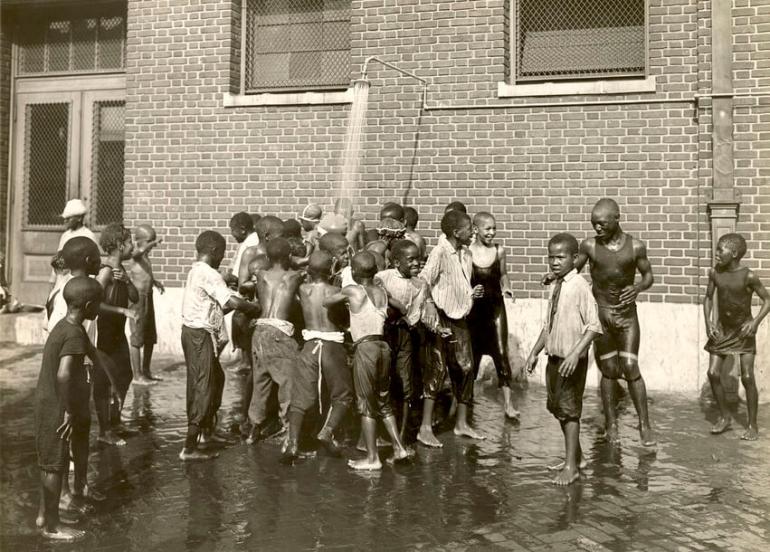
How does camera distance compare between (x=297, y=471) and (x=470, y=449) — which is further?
(x=470, y=449)

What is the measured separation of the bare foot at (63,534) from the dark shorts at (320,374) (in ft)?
6.65

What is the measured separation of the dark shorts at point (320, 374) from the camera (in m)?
6.12

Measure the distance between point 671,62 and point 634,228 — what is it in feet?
6.53

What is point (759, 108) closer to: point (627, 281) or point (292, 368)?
point (627, 281)

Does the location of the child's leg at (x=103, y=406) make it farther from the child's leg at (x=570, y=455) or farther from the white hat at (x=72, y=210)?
the child's leg at (x=570, y=455)

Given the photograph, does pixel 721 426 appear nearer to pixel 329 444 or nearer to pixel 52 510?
pixel 329 444

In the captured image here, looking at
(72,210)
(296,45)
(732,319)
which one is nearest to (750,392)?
(732,319)

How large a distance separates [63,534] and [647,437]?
4.56 meters

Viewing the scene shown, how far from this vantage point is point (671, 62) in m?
9.21

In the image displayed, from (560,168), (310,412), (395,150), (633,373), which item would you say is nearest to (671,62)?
(560,168)

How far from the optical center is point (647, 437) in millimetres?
6602

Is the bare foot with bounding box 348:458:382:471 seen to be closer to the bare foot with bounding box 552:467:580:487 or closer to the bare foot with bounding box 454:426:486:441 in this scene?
the bare foot with bounding box 454:426:486:441

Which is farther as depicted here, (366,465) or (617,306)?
(617,306)

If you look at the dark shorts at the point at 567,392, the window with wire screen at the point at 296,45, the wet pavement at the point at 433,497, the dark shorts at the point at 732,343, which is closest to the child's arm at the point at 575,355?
the dark shorts at the point at 567,392
